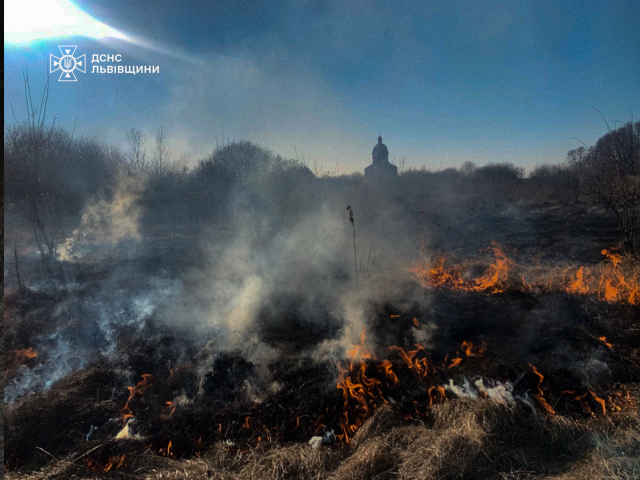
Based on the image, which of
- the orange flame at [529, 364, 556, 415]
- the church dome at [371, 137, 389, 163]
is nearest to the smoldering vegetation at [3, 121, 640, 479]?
the orange flame at [529, 364, 556, 415]

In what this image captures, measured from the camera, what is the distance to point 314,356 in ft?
17.3

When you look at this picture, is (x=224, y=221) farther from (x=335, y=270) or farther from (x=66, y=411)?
(x=66, y=411)

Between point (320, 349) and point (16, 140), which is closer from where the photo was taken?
point (320, 349)

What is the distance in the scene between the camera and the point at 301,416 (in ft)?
14.3

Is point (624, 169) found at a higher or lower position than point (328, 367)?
higher

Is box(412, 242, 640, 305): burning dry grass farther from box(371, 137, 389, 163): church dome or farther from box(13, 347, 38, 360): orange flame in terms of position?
box(371, 137, 389, 163): church dome

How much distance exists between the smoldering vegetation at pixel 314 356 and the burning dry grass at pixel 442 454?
21 millimetres

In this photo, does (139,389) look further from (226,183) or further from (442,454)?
(226,183)

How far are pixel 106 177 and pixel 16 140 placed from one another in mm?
11726

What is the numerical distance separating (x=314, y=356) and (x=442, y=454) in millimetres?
2346

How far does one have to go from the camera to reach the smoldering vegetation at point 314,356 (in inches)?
146

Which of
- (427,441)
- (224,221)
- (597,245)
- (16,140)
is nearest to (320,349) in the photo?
(427,441)

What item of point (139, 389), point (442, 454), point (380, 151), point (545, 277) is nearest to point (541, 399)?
point (442, 454)

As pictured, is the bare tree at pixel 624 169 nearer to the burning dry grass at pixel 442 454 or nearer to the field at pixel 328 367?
the field at pixel 328 367
